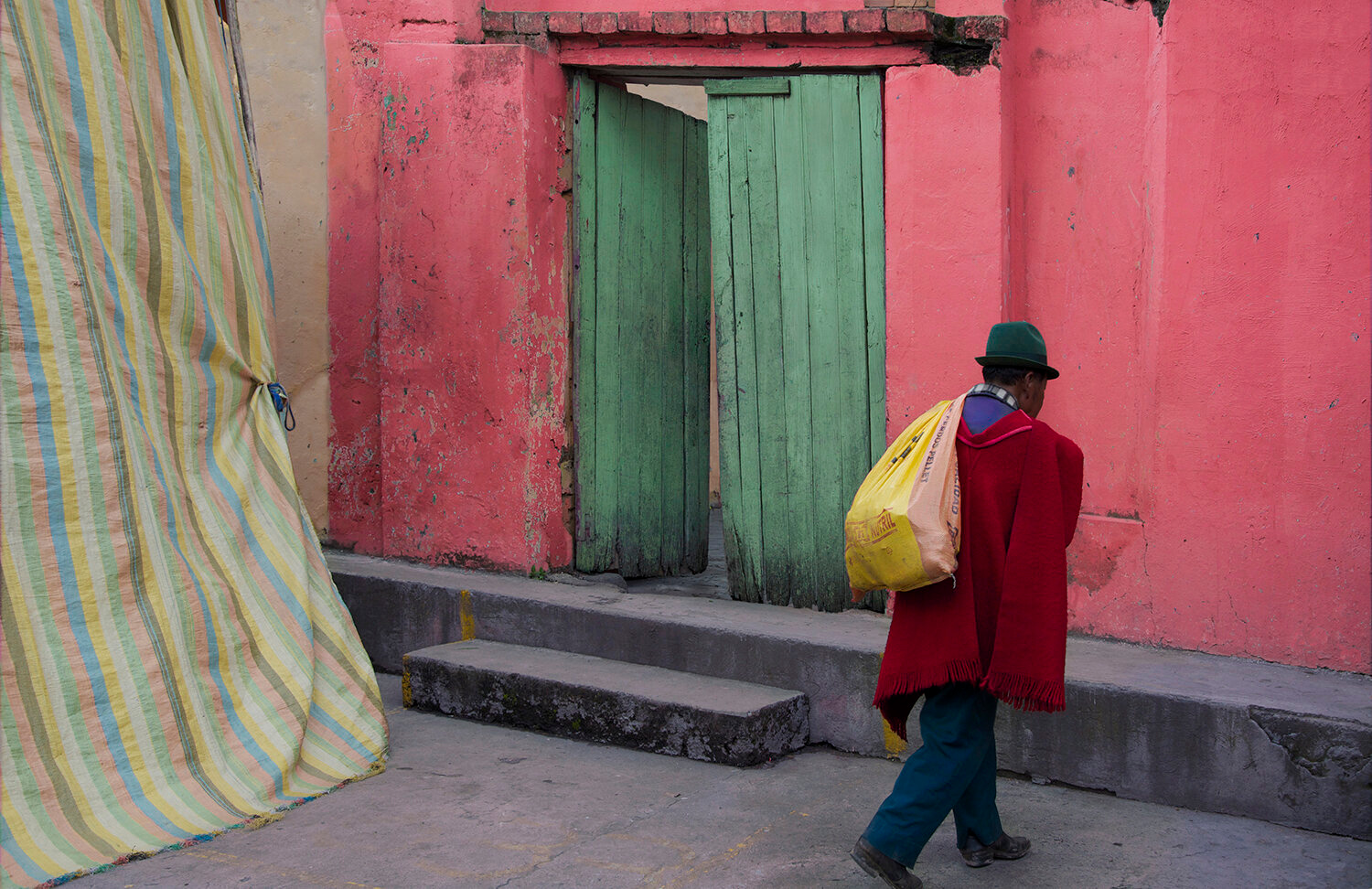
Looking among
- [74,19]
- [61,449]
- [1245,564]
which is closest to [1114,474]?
[1245,564]

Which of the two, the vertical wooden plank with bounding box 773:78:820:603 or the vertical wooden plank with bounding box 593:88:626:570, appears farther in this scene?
the vertical wooden plank with bounding box 593:88:626:570

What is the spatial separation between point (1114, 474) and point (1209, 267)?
2.82 ft

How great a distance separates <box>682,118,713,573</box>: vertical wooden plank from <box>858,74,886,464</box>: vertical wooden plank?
1403 mm

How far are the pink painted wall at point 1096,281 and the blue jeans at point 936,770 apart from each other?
5.62ft

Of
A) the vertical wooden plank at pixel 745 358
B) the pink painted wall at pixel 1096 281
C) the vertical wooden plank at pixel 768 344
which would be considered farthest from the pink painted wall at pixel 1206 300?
the vertical wooden plank at pixel 745 358

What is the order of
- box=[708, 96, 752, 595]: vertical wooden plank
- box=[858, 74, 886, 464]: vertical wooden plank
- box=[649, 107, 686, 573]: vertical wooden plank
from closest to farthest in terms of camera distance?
box=[858, 74, 886, 464]: vertical wooden plank, box=[708, 96, 752, 595]: vertical wooden plank, box=[649, 107, 686, 573]: vertical wooden plank

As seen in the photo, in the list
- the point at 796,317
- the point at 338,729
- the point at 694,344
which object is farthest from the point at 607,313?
the point at 338,729

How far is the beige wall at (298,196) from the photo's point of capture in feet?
20.9

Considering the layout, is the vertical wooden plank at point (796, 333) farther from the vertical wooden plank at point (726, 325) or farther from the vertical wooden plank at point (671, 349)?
the vertical wooden plank at point (671, 349)

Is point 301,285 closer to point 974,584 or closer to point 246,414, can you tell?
point 246,414

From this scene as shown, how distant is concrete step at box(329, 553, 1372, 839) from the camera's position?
3.71m

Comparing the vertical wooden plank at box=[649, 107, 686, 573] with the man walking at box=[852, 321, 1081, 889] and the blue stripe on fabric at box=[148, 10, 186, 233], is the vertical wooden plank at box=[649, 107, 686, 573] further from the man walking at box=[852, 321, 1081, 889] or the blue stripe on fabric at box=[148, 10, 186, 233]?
the man walking at box=[852, 321, 1081, 889]

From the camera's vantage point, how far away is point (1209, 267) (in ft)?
14.6

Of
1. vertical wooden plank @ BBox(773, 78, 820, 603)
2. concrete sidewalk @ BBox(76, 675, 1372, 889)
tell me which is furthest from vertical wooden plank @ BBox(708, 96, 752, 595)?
concrete sidewalk @ BBox(76, 675, 1372, 889)
